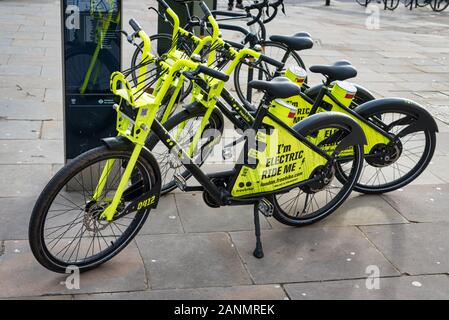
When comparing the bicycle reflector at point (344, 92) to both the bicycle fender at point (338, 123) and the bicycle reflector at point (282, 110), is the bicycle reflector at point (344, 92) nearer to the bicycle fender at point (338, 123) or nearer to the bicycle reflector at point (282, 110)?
the bicycle fender at point (338, 123)

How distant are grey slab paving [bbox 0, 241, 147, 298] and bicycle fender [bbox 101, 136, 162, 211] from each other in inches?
14.6

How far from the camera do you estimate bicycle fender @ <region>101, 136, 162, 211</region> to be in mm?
3633

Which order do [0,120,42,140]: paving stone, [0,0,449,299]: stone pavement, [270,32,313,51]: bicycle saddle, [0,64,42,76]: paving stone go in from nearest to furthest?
1. [0,0,449,299]: stone pavement
2. [270,32,313,51]: bicycle saddle
3. [0,120,42,140]: paving stone
4. [0,64,42,76]: paving stone

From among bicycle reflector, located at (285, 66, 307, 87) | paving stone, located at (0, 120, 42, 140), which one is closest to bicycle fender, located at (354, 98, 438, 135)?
bicycle reflector, located at (285, 66, 307, 87)

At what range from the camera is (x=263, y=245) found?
431 cm

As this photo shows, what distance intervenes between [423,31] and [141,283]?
1265 cm

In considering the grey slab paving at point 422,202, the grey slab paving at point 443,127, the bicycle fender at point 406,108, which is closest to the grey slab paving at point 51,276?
the bicycle fender at point 406,108

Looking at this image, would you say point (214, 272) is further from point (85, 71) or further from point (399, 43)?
point (399, 43)

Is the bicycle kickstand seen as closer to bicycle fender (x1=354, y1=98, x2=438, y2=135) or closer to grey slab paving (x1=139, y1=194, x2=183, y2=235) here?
grey slab paving (x1=139, y1=194, x2=183, y2=235)

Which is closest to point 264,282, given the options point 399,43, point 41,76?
point 41,76

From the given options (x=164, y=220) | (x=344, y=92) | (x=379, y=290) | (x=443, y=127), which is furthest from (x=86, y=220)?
(x=443, y=127)

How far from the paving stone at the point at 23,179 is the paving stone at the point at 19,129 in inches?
29.5

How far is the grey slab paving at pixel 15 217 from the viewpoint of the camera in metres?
4.18

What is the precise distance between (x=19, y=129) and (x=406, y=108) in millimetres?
3483
